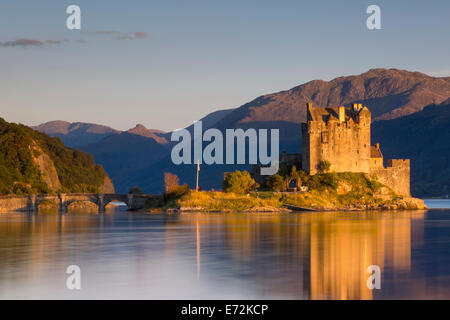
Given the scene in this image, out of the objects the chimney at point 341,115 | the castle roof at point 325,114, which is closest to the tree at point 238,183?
the castle roof at point 325,114

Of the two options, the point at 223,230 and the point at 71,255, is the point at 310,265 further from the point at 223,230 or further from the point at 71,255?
the point at 223,230

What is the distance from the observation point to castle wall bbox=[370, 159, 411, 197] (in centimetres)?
12462

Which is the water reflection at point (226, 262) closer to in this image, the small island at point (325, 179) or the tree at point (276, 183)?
the small island at point (325, 179)

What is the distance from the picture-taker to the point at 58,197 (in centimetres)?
12738

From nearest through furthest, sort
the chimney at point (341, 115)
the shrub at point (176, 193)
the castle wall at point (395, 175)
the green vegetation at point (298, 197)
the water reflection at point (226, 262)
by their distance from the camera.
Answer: the water reflection at point (226, 262) → the green vegetation at point (298, 197) → the shrub at point (176, 193) → the chimney at point (341, 115) → the castle wall at point (395, 175)

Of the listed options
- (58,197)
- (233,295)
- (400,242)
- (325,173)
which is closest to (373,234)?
(400,242)

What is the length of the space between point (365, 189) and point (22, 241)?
76.9 meters

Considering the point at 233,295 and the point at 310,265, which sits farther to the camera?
the point at 310,265

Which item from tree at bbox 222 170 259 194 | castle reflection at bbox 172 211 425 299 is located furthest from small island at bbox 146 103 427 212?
castle reflection at bbox 172 211 425 299

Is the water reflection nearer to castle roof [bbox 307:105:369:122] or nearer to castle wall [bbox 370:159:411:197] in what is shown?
castle roof [bbox 307:105:369:122]

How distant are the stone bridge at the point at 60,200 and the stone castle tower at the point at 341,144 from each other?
100 ft

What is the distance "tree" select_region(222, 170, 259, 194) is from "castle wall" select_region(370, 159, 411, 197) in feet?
75.3

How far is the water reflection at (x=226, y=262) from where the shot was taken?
30.5 meters
